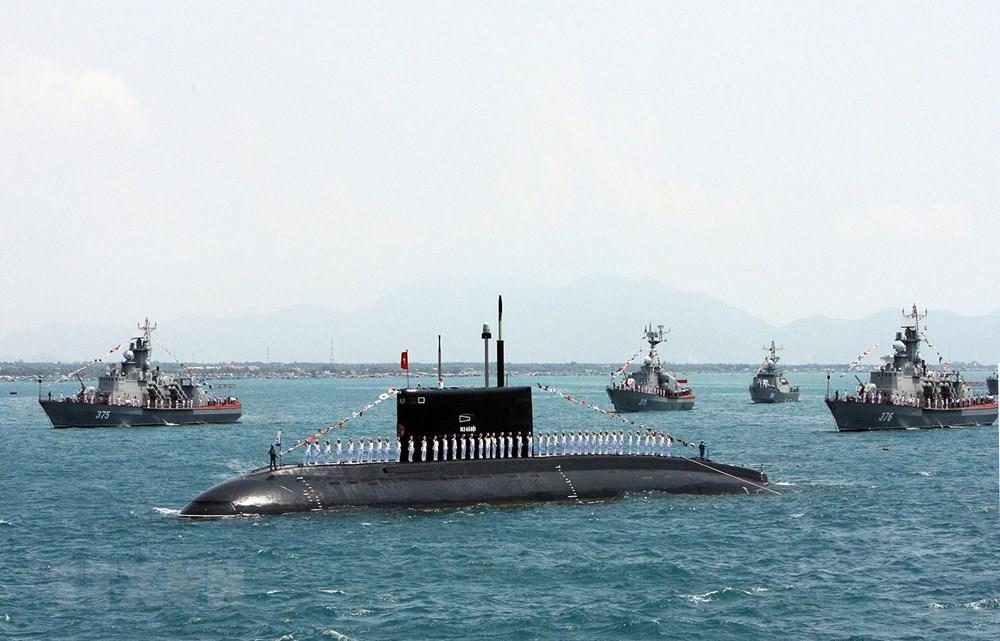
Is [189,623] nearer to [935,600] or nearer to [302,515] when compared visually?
[302,515]

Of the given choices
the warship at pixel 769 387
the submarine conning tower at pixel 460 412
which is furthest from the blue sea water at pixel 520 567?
the warship at pixel 769 387

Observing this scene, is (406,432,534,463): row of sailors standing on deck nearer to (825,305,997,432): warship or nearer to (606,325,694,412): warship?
(825,305,997,432): warship

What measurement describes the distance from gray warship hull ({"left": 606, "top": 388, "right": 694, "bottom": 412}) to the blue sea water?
61630 millimetres

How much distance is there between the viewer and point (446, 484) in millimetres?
37281

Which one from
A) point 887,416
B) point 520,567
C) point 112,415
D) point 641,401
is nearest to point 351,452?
point 520,567

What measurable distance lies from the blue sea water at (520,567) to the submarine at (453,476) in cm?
60

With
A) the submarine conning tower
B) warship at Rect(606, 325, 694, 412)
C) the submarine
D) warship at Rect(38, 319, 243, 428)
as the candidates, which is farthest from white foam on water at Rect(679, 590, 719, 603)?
warship at Rect(606, 325, 694, 412)

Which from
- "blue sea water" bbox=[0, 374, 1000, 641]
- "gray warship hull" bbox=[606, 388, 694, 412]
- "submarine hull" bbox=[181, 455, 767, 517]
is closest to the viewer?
"blue sea water" bbox=[0, 374, 1000, 641]

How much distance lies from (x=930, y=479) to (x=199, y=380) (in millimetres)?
67243

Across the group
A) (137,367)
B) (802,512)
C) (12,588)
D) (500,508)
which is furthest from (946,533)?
(137,367)

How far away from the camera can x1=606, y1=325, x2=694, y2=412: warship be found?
366ft

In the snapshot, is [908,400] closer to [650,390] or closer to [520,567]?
[650,390]

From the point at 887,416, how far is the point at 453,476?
5414 cm

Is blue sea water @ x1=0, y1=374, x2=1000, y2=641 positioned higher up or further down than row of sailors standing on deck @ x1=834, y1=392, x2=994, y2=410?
further down
